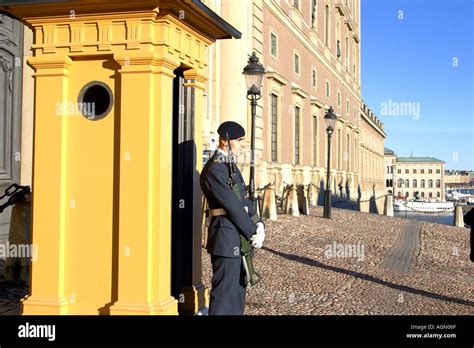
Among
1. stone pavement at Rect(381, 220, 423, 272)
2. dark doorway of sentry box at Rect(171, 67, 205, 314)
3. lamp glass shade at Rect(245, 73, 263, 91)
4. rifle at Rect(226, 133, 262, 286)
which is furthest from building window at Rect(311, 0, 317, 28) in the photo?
rifle at Rect(226, 133, 262, 286)

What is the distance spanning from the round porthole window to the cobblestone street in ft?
9.10

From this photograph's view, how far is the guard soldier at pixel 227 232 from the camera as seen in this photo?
414 centimetres

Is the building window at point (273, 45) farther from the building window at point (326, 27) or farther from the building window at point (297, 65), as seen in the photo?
the building window at point (326, 27)

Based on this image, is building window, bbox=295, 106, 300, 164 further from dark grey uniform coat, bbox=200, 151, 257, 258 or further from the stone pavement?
dark grey uniform coat, bbox=200, 151, 257, 258

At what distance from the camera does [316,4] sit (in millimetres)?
30812

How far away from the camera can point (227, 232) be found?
4.18 metres

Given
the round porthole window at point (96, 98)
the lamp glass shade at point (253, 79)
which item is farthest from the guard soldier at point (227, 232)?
the lamp glass shade at point (253, 79)

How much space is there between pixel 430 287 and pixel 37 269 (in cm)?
567

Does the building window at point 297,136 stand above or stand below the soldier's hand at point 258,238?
above

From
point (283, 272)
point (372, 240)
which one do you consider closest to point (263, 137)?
point (372, 240)

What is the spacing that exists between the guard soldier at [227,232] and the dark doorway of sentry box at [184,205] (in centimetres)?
76

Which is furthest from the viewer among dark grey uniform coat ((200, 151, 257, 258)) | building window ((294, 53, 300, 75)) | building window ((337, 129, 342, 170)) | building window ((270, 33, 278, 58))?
building window ((337, 129, 342, 170))

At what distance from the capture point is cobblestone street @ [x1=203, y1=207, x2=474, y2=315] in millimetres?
6309
